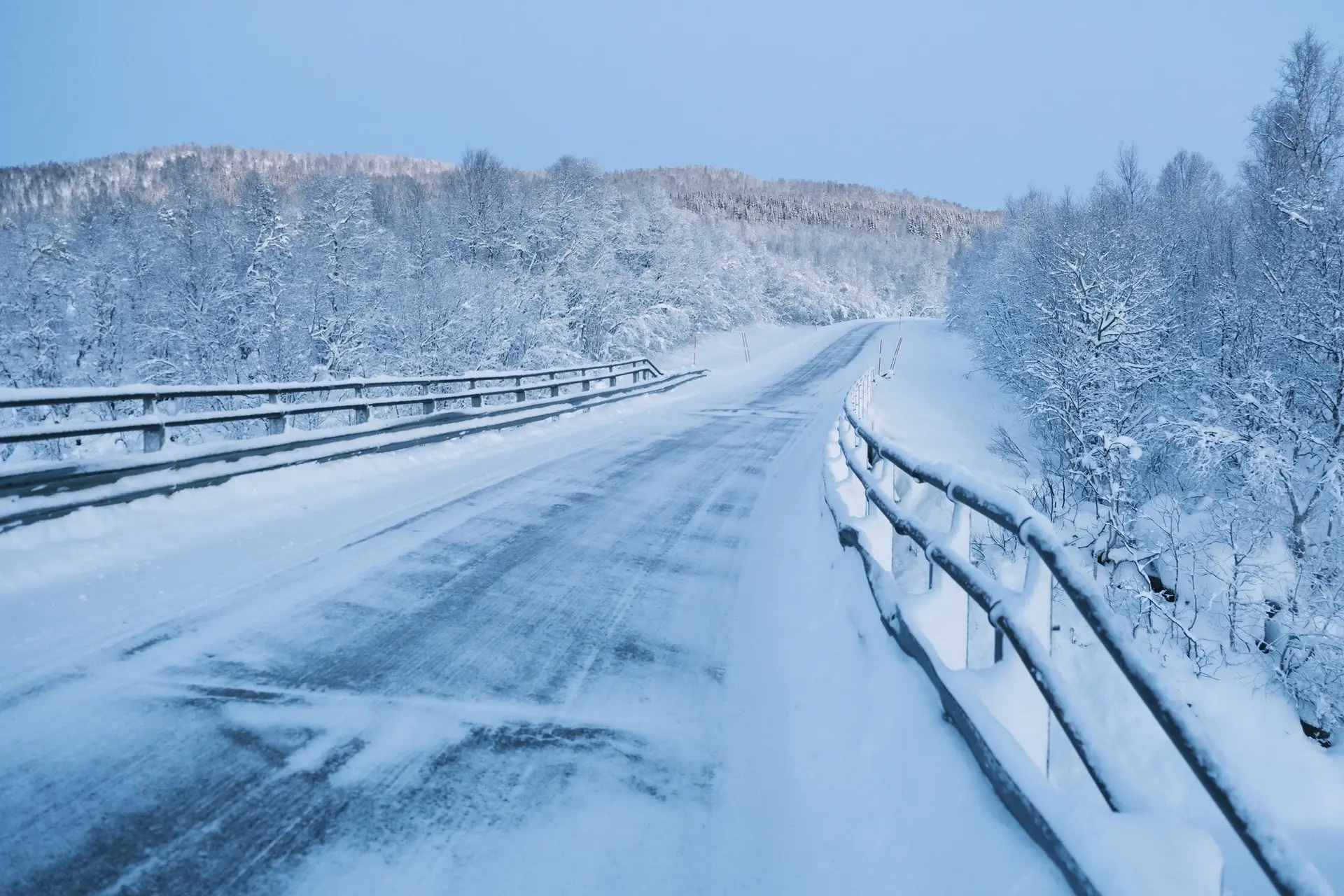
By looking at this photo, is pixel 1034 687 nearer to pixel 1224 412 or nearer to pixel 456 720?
pixel 456 720

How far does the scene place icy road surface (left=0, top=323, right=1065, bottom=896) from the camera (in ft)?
8.61

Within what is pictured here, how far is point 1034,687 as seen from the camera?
9.34 ft

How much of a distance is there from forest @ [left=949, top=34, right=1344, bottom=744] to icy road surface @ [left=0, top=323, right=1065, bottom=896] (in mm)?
12501

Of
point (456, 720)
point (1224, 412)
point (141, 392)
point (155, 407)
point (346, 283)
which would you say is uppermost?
point (346, 283)

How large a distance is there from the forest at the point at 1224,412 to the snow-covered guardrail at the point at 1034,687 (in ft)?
41.9

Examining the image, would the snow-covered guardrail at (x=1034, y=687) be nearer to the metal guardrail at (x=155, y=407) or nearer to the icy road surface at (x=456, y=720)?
the icy road surface at (x=456, y=720)

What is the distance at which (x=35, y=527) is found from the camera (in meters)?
5.78

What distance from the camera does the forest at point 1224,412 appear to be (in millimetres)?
14977

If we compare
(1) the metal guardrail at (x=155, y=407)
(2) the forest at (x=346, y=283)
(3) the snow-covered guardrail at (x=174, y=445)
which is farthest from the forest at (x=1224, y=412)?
(2) the forest at (x=346, y=283)

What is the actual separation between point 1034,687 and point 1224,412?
78.1ft

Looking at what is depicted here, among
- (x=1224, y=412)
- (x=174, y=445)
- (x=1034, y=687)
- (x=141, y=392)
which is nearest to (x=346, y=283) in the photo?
(x=174, y=445)

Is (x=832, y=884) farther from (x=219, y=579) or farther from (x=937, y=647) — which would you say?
(x=219, y=579)

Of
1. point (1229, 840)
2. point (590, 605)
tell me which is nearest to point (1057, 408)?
point (1229, 840)

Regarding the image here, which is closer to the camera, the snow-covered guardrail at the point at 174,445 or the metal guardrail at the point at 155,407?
the snow-covered guardrail at the point at 174,445
